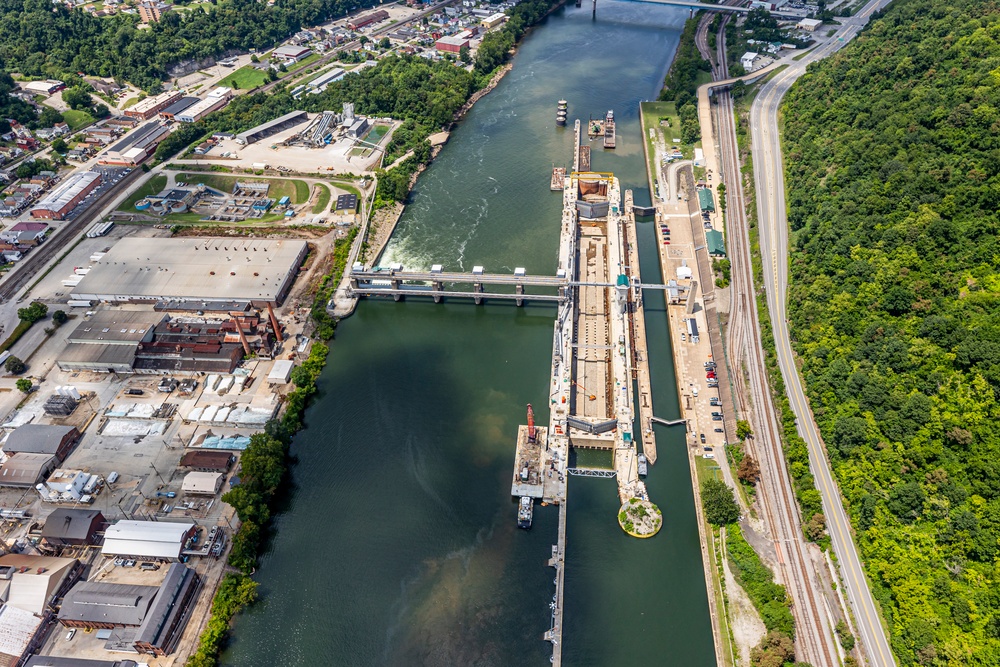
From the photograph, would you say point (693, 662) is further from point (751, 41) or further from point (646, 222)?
point (751, 41)

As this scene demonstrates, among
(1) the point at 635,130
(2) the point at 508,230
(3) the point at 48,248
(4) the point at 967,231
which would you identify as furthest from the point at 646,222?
(3) the point at 48,248

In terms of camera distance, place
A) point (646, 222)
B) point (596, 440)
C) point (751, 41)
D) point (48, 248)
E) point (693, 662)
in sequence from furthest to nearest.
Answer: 1. point (751, 41)
2. point (646, 222)
3. point (48, 248)
4. point (596, 440)
5. point (693, 662)

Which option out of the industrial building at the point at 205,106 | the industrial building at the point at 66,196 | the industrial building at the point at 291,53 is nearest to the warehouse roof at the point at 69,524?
the industrial building at the point at 66,196

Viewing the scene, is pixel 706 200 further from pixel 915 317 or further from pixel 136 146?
pixel 136 146

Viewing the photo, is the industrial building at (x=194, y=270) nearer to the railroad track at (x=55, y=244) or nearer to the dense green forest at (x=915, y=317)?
the railroad track at (x=55, y=244)

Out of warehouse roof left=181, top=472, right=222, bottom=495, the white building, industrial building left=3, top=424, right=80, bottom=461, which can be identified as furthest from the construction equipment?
the white building

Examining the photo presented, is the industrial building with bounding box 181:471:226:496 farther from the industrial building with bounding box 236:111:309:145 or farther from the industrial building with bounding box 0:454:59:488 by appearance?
the industrial building with bounding box 236:111:309:145
